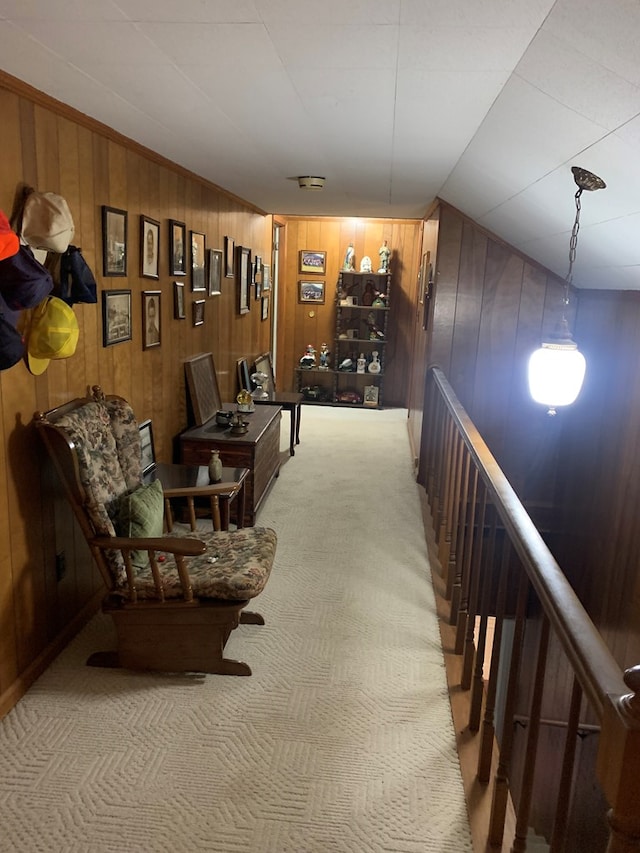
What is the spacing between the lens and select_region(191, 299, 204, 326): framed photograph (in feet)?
14.1

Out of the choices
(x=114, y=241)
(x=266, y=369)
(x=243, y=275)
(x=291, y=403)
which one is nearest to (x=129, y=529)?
(x=114, y=241)

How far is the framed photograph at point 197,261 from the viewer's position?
4.16 meters

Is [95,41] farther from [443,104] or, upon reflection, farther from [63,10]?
[443,104]

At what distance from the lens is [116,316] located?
9.94 feet

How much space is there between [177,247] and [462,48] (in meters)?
2.44

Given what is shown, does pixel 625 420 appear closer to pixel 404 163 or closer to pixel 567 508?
pixel 567 508

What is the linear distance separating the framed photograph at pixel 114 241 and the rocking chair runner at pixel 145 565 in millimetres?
656

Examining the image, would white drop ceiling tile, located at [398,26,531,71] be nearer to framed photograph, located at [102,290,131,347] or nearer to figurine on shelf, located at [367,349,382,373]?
framed photograph, located at [102,290,131,347]

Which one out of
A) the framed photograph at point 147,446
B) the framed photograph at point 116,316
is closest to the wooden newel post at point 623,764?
the framed photograph at point 116,316

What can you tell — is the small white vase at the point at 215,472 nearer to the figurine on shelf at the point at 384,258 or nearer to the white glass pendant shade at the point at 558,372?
the white glass pendant shade at the point at 558,372

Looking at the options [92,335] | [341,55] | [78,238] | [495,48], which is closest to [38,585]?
[92,335]

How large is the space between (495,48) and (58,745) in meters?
2.48

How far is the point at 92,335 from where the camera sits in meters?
2.82

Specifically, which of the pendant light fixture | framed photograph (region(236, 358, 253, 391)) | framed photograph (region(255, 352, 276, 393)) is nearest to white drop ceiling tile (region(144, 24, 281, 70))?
the pendant light fixture
